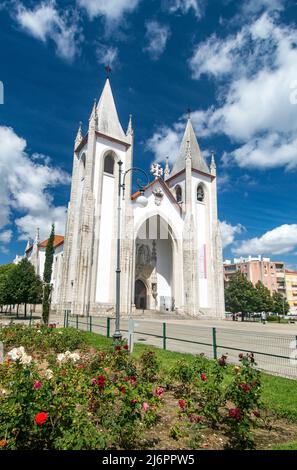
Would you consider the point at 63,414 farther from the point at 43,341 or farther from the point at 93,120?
the point at 93,120

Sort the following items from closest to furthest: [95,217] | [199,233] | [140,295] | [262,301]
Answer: [95,217], [140,295], [199,233], [262,301]

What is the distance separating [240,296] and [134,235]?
2825 centimetres

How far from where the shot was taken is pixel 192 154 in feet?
138

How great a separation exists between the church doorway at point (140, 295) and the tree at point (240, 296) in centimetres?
2119

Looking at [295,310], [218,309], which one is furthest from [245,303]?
[295,310]

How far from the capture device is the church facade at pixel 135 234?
93.4 ft

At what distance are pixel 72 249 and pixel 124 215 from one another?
6.88 meters

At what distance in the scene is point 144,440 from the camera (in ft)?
12.2

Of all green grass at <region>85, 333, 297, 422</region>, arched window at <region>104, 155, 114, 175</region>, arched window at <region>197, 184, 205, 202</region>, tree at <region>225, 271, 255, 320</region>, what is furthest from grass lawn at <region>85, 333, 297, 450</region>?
tree at <region>225, 271, 255, 320</region>

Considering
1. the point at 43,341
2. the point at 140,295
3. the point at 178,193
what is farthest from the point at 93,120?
the point at 43,341

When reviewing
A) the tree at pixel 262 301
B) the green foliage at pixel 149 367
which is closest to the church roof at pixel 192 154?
the tree at pixel 262 301

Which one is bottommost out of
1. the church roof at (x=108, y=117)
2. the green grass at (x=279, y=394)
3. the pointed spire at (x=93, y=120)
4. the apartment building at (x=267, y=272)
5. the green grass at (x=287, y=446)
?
the green grass at (x=279, y=394)

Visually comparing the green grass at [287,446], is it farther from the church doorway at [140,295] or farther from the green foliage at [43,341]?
the church doorway at [140,295]
